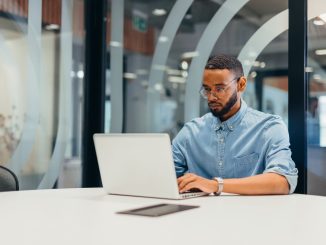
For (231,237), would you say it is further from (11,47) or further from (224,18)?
(11,47)

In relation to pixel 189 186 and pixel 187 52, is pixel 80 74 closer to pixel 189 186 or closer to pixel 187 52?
pixel 187 52

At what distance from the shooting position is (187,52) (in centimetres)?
351

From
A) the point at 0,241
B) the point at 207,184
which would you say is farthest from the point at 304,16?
the point at 0,241

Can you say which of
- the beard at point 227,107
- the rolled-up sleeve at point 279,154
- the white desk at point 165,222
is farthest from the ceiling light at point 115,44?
the white desk at point 165,222

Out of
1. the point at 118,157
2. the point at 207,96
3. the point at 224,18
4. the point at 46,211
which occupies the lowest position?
the point at 46,211

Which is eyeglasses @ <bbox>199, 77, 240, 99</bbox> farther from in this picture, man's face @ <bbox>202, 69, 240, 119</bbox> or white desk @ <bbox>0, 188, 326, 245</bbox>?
white desk @ <bbox>0, 188, 326, 245</bbox>

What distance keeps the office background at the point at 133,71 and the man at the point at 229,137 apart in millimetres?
718

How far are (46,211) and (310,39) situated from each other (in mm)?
2136

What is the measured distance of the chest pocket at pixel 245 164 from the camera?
7.73ft

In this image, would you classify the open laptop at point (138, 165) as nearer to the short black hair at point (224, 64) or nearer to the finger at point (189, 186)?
the finger at point (189, 186)

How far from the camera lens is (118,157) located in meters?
1.94

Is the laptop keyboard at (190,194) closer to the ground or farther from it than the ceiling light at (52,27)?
closer to the ground

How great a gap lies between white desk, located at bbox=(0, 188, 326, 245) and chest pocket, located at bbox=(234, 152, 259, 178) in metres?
0.44

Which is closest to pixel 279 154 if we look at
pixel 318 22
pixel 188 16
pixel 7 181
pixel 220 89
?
pixel 220 89
